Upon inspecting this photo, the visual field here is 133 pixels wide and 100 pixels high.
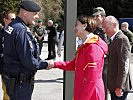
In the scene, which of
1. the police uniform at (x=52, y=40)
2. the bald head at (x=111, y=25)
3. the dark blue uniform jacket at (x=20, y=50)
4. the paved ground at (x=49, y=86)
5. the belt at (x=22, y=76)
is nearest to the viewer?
the dark blue uniform jacket at (x=20, y=50)

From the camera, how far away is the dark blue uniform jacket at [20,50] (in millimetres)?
4277

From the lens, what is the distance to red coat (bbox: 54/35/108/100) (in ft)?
13.6

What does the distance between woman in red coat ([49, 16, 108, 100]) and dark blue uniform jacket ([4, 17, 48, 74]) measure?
0.53 m

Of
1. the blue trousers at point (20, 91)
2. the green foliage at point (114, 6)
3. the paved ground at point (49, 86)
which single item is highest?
the green foliage at point (114, 6)

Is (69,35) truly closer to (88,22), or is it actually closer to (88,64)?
(88,22)

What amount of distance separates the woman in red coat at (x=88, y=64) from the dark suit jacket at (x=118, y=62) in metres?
0.68

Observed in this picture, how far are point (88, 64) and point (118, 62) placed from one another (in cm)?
94

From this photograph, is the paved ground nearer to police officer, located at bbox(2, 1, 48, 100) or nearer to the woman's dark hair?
police officer, located at bbox(2, 1, 48, 100)

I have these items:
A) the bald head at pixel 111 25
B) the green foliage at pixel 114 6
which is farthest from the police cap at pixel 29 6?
the green foliage at pixel 114 6

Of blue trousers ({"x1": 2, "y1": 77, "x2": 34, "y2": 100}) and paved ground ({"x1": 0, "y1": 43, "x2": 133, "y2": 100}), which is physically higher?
blue trousers ({"x1": 2, "y1": 77, "x2": 34, "y2": 100})

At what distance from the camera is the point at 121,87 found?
16.2 ft

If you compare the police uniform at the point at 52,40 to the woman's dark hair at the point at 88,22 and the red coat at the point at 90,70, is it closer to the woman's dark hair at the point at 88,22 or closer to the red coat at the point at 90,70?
the woman's dark hair at the point at 88,22

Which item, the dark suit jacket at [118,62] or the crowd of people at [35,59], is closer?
the crowd of people at [35,59]

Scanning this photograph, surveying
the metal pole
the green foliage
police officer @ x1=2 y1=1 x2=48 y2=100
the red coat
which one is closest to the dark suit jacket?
the metal pole
